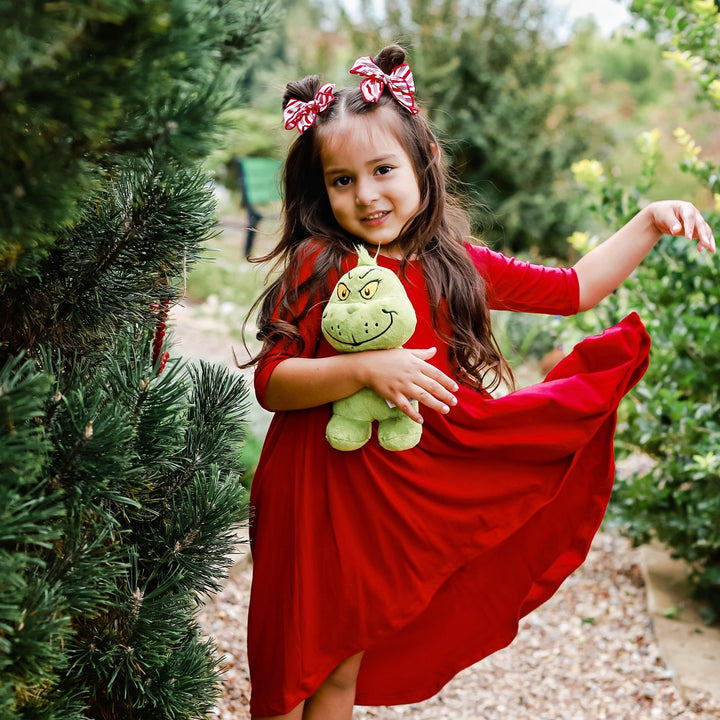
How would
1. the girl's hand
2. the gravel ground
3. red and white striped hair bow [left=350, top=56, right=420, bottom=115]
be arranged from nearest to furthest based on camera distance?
the girl's hand → red and white striped hair bow [left=350, top=56, right=420, bottom=115] → the gravel ground

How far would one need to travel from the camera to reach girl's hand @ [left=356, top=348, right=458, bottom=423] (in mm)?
1612

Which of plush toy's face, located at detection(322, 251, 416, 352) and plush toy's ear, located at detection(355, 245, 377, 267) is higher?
plush toy's ear, located at detection(355, 245, 377, 267)

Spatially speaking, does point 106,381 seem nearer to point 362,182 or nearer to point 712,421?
point 362,182

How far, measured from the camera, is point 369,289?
163 centimetres

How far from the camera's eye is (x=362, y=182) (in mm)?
1816

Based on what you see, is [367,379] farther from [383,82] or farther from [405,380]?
[383,82]

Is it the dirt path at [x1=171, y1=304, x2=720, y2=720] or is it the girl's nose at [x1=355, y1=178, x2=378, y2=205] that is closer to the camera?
the girl's nose at [x1=355, y1=178, x2=378, y2=205]

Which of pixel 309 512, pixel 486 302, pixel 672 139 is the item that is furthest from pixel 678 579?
pixel 672 139

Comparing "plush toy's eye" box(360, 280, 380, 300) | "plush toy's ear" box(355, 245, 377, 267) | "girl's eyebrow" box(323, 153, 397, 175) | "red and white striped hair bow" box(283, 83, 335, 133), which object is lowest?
"plush toy's eye" box(360, 280, 380, 300)

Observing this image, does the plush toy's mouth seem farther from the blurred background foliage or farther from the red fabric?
the blurred background foliage

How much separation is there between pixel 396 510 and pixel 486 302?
57 centimetres

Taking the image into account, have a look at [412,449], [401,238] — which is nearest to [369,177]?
[401,238]

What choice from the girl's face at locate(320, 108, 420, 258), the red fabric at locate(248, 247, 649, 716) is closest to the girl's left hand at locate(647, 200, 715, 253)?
the red fabric at locate(248, 247, 649, 716)

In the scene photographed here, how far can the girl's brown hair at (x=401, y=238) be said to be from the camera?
1.84 metres
